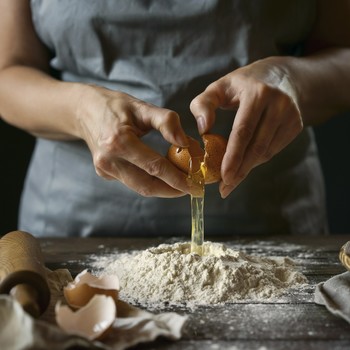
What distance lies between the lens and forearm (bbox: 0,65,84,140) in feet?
4.47

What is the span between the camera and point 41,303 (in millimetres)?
940

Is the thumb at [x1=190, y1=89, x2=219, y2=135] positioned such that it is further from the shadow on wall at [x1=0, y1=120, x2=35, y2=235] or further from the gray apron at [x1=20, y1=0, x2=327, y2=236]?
the shadow on wall at [x1=0, y1=120, x2=35, y2=235]

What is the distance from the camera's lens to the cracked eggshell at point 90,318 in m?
0.87

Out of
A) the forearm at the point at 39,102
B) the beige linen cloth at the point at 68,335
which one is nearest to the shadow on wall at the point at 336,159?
the forearm at the point at 39,102

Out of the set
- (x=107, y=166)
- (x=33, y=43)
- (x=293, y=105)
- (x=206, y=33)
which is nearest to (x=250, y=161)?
(x=293, y=105)

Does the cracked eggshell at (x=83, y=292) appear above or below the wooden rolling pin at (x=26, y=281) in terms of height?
below

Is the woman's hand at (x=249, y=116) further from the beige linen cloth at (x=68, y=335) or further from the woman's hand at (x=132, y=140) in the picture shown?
the beige linen cloth at (x=68, y=335)

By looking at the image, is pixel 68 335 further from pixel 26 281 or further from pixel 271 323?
pixel 271 323

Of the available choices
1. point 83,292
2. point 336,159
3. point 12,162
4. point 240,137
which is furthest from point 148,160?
point 336,159

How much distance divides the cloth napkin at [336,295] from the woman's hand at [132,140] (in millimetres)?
254

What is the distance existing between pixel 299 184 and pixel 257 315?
67 centimetres

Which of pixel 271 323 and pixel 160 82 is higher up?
pixel 160 82

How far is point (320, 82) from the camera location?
4.73 ft

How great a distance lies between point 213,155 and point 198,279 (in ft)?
0.64
